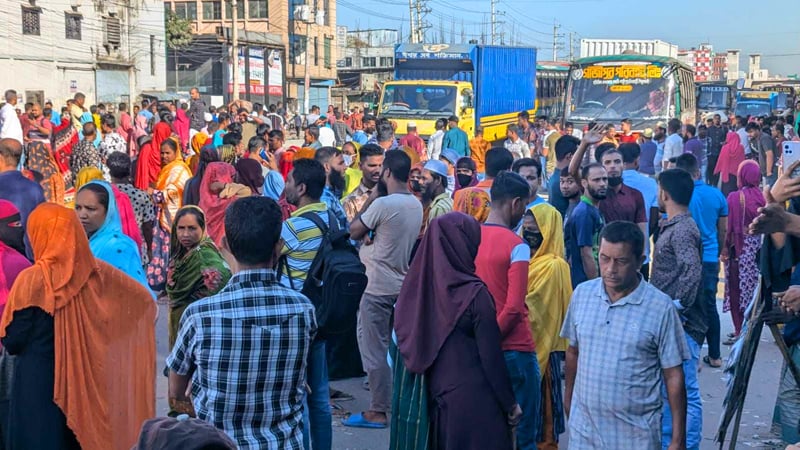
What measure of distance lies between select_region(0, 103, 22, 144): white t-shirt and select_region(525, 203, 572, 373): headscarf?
13.5 metres

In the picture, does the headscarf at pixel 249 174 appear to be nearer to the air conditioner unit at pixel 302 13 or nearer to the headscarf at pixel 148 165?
the headscarf at pixel 148 165

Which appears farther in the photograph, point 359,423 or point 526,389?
point 359,423

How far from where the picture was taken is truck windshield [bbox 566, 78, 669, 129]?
24453mm

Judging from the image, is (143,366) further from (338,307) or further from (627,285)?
(627,285)

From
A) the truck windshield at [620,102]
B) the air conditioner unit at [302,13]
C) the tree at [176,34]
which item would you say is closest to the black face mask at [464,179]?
the truck windshield at [620,102]

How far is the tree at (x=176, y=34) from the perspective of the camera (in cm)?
4875

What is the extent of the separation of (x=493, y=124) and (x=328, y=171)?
68.7ft

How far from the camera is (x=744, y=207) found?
8.95 meters

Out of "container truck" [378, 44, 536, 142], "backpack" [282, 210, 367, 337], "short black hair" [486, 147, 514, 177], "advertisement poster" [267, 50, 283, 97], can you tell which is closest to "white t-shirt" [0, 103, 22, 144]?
"container truck" [378, 44, 536, 142]

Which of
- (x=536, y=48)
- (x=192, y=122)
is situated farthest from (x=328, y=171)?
(x=536, y=48)

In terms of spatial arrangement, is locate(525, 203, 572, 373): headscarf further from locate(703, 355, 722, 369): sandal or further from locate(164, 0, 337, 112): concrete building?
locate(164, 0, 337, 112): concrete building

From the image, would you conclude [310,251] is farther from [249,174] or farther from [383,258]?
[249,174]

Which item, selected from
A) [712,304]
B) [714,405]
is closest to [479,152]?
[712,304]

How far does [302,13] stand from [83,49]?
2394 cm
